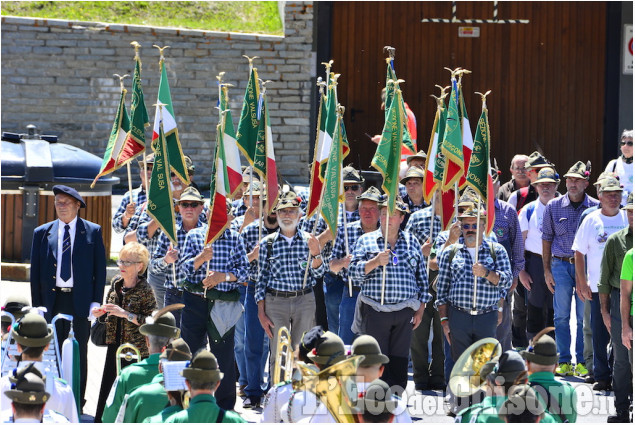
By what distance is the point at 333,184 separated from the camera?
10148 mm

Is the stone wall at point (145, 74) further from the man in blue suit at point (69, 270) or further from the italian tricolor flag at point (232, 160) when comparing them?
the man in blue suit at point (69, 270)

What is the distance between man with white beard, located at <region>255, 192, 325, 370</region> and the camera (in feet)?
32.4

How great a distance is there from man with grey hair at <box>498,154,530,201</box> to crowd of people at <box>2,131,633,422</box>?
0.92 m

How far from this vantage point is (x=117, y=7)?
68.5ft

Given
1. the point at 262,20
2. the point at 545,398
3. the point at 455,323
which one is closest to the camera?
the point at 545,398

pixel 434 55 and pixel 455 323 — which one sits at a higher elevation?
pixel 434 55

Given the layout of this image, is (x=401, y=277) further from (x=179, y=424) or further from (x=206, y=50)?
(x=206, y=50)

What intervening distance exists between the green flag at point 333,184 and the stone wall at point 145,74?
9.68 meters

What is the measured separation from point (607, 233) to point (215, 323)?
3.62 meters

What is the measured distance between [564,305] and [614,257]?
5.80 feet

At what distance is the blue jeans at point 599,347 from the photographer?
10320 millimetres

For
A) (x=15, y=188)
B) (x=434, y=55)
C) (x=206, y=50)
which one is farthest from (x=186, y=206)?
(x=434, y=55)

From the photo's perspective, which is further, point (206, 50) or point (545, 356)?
point (206, 50)

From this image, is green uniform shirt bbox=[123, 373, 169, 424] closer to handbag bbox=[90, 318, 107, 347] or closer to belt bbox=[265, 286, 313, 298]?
handbag bbox=[90, 318, 107, 347]
